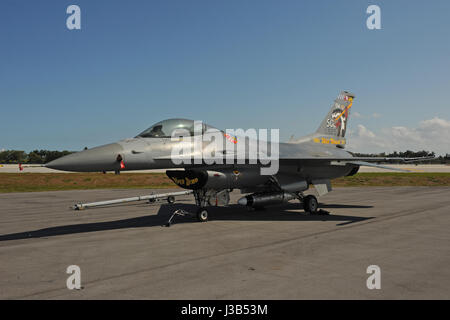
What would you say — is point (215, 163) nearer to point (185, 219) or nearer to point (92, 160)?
point (185, 219)

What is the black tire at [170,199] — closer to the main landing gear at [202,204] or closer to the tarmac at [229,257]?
the tarmac at [229,257]

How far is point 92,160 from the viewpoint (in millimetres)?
8742

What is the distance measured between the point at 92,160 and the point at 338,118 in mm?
12561

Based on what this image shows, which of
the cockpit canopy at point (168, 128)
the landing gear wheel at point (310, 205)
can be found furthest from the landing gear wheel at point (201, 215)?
the landing gear wheel at point (310, 205)

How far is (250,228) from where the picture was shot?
10070 mm

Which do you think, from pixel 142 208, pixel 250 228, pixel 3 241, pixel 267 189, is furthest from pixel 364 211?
pixel 3 241

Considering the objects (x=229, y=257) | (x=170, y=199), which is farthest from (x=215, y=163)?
(x=170, y=199)

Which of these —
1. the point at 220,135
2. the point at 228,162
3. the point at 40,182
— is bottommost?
the point at 40,182

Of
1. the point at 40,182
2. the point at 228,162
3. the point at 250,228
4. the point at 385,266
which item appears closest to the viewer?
the point at 385,266

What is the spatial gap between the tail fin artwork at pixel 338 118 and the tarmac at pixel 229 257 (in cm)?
576

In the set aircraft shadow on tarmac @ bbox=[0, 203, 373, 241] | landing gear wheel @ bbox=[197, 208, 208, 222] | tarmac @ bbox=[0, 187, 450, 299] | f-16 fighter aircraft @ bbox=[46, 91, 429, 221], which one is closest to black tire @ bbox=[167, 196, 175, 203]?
aircraft shadow on tarmac @ bbox=[0, 203, 373, 241]
